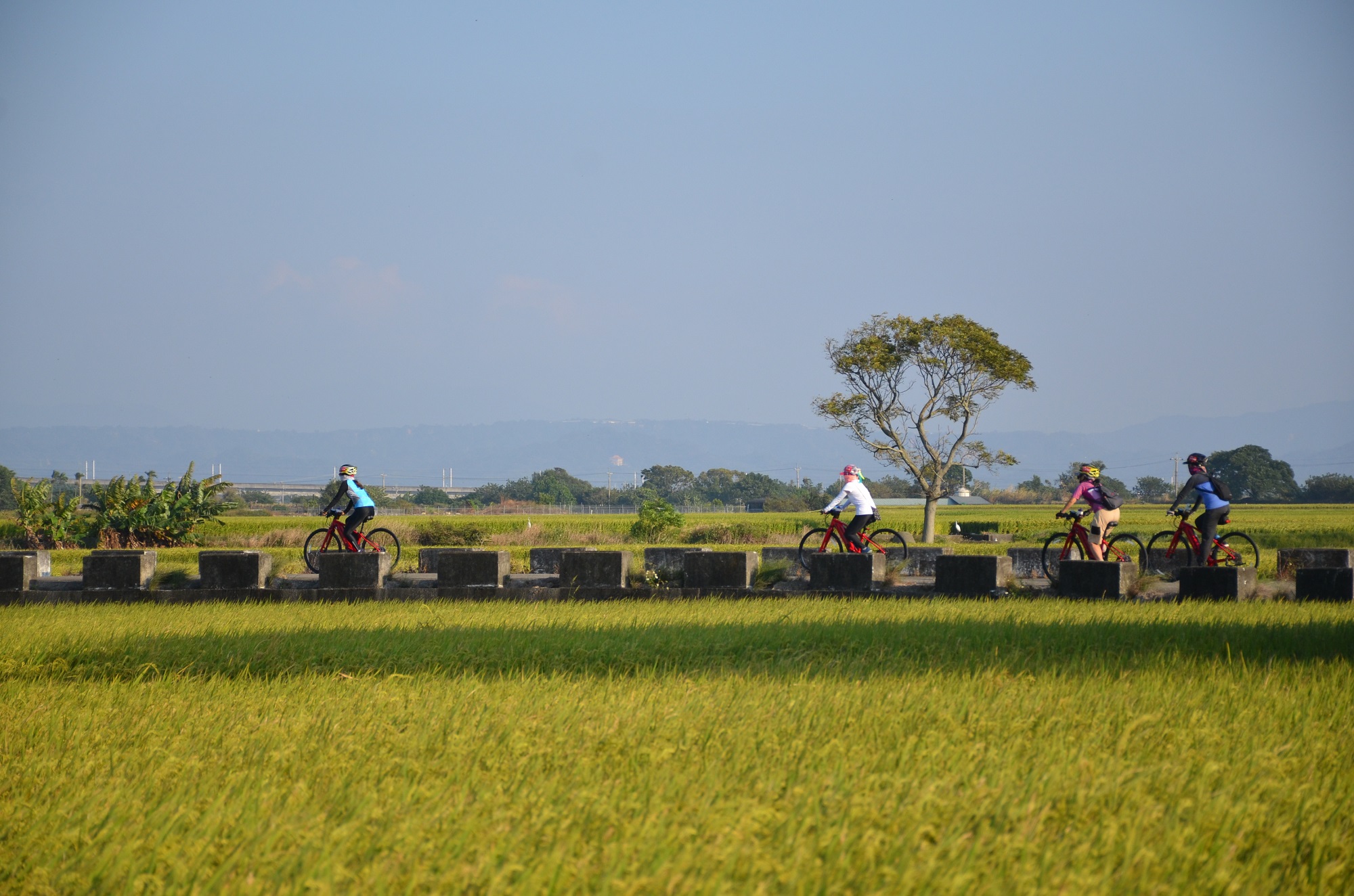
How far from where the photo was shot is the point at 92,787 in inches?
154

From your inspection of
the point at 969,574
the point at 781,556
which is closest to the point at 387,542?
the point at 781,556

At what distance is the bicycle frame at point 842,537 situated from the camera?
13659 mm

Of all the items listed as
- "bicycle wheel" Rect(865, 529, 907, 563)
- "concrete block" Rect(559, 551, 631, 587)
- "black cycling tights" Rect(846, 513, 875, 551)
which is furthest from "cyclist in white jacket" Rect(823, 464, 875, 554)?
"concrete block" Rect(559, 551, 631, 587)

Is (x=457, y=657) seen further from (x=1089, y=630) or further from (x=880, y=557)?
(x=880, y=557)

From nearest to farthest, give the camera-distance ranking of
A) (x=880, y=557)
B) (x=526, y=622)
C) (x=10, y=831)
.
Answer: (x=10, y=831) → (x=526, y=622) → (x=880, y=557)

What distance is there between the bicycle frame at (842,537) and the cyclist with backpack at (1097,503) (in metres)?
2.39

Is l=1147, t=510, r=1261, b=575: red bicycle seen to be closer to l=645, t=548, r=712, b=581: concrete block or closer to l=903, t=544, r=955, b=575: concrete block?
l=903, t=544, r=955, b=575: concrete block

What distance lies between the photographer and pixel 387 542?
1523 cm

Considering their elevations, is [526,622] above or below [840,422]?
below

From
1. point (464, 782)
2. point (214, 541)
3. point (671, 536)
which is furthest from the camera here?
point (671, 536)

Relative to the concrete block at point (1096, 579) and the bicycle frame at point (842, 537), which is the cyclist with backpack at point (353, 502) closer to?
the bicycle frame at point (842, 537)

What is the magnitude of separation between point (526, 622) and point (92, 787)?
5095 mm

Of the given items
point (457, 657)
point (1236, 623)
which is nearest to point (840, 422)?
point (1236, 623)

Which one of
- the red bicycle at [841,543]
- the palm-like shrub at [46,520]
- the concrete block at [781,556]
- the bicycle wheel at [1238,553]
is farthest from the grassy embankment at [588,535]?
the palm-like shrub at [46,520]
